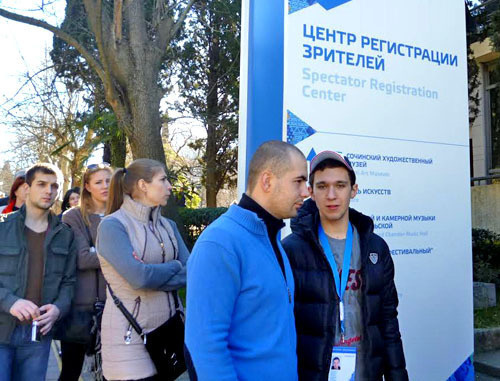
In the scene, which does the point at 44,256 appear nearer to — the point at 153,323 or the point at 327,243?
the point at 153,323

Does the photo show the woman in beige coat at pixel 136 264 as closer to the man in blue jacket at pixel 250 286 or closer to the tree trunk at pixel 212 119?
the man in blue jacket at pixel 250 286

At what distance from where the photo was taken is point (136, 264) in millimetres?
2775

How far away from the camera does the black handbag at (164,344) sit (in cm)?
283

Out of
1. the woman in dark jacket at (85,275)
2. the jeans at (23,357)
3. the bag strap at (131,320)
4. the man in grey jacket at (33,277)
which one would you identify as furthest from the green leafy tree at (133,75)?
the bag strap at (131,320)

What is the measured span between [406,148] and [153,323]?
2.26 m

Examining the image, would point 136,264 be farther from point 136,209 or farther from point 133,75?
point 133,75

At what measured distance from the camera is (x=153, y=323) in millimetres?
2877

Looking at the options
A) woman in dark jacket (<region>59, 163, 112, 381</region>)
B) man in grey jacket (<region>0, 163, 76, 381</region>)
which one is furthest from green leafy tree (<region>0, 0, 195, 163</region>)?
man in grey jacket (<region>0, 163, 76, 381</region>)

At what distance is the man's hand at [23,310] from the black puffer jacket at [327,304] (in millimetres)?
1540

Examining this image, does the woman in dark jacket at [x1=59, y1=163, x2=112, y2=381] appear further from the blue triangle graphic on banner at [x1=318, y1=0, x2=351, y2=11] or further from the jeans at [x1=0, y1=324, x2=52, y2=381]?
the blue triangle graphic on banner at [x1=318, y1=0, x2=351, y2=11]

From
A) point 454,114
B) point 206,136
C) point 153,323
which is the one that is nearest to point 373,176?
point 454,114

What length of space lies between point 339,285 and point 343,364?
1.24ft

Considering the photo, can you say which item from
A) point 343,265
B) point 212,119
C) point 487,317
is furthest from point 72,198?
point 212,119

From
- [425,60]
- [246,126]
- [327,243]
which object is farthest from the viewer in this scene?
[425,60]
